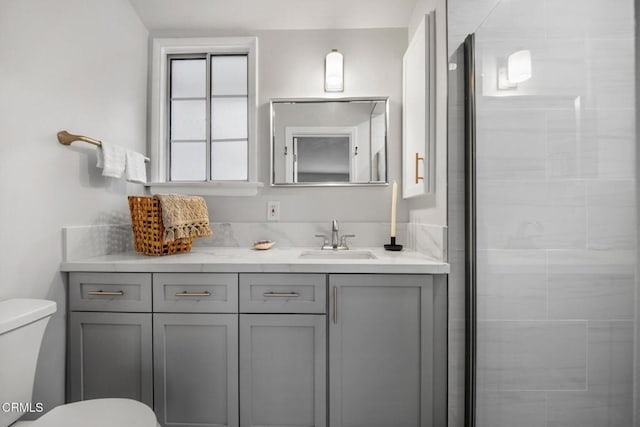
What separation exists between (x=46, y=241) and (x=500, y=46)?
6.23ft

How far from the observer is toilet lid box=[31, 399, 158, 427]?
0.96 metres

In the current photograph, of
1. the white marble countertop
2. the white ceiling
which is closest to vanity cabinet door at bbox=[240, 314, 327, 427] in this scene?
the white marble countertop

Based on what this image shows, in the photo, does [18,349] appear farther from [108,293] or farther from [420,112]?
[420,112]

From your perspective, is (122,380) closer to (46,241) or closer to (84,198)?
(46,241)

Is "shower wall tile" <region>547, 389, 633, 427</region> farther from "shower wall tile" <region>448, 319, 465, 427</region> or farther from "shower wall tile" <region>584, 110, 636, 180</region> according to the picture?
"shower wall tile" <region>584, 110, 636, 180</region>

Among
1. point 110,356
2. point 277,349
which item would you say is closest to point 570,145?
point 277,349

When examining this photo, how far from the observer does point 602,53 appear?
729 mm

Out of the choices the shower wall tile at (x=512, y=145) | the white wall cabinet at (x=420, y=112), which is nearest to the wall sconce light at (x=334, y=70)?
the white wall cabinet at (x=420, y=112)

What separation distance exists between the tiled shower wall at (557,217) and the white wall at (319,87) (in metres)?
0.75

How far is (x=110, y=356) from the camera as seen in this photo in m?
1.36

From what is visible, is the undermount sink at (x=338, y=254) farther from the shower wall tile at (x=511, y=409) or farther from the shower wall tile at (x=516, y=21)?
the shower wall tile at (x=516, y=21)

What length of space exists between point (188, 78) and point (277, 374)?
72.3 inches

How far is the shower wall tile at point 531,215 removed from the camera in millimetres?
836

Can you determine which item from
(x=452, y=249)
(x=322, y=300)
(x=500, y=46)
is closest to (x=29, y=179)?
(x=322, y=300)
